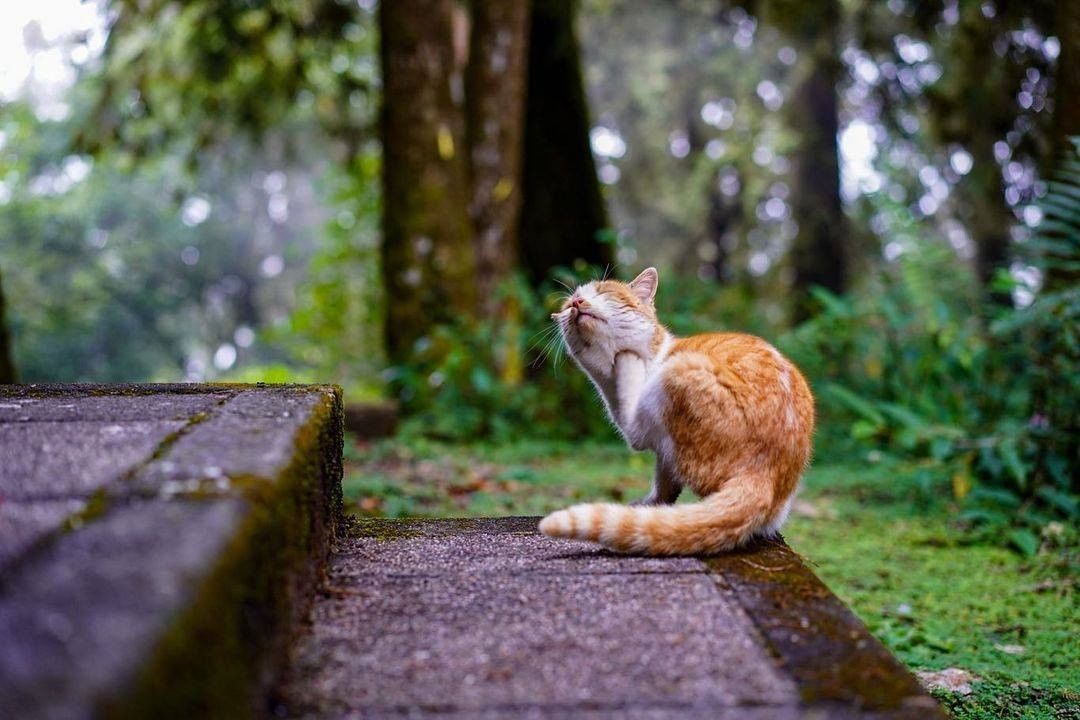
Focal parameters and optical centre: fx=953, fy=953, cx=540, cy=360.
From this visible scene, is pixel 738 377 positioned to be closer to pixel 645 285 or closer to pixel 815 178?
pixel 645 285

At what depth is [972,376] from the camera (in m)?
5.74

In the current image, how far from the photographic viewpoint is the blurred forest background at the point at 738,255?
14.7 ft

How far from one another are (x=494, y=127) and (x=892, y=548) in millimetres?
5194

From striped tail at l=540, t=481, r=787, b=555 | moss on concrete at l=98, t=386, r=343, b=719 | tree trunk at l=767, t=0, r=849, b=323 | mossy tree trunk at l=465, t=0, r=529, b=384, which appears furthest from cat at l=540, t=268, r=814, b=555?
tree trunk at l=767, t=0, r=849, b=323

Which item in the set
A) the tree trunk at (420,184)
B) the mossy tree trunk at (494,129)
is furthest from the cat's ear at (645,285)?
the mossy tree trunk at (494,129)

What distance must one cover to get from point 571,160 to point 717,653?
8236 millimetres

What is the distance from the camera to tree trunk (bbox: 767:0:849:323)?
12.2 meters

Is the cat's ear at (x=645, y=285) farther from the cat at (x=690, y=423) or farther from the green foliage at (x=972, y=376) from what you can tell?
the green foliage at (x=972, y=376)

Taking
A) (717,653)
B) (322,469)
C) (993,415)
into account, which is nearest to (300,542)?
Answer: (322,469)

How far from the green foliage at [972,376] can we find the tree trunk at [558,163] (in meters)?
2.91

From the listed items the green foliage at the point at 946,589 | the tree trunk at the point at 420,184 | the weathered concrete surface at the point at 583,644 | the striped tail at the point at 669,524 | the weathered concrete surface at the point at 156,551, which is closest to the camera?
the weathered concrete surface at the point at 156,551

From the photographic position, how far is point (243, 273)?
36781 millimetres

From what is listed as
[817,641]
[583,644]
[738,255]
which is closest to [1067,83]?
[817,641]

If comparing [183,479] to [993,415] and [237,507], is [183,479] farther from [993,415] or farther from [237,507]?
[993,415]
